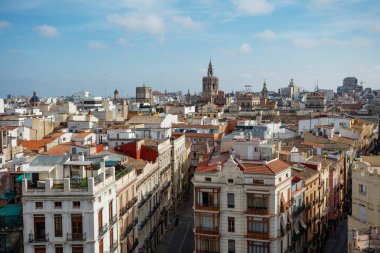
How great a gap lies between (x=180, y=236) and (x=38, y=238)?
3135 centimetres

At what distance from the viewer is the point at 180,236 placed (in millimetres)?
69812

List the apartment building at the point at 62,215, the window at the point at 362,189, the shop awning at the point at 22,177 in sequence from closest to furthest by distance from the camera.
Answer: the apartment building at the point at 62,215 → the shop awning at the point at 22,177 → the window at the point at 362,189

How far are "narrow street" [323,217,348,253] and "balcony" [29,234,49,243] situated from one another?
122ft

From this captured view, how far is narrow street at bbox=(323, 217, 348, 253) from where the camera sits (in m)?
64.1

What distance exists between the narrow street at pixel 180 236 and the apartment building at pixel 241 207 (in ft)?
58.6

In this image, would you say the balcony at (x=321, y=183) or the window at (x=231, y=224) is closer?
the window at (x=231, y=224)

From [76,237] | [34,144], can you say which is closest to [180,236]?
[34,144]

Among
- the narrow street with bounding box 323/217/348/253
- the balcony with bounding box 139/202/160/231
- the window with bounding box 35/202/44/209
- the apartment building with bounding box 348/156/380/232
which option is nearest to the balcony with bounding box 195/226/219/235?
the balcony with bounding box 139/202/160/231

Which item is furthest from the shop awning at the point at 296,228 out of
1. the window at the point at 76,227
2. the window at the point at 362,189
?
the window at the point at 76,227

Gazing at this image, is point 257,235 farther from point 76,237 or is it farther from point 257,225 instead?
point 76,237

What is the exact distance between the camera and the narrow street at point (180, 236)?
64812 millimetres

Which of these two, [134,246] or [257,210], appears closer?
[257,210]

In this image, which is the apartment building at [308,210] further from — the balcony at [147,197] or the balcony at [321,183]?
the balcony at [147,197]

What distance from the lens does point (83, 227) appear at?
41.2m
